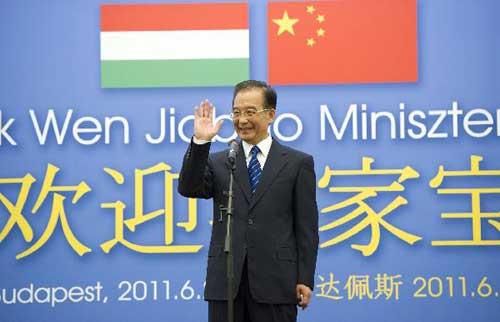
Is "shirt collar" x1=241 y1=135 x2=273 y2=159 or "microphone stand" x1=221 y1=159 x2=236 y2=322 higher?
"shirt collar" x1=241 y1=135 x2=273 y2=159

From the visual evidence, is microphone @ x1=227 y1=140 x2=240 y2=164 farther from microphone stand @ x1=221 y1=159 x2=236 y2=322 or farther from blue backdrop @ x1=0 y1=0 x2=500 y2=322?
blue backdrop @ x1=0 y1=0 x2=500 y2=322

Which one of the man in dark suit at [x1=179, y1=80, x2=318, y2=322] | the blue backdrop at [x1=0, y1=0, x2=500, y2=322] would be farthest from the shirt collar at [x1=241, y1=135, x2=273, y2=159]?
the blue backdrop at [x1=0, y1=0, x2=500, y2=322]

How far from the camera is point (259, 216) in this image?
2.65 meters

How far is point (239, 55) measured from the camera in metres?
4.35

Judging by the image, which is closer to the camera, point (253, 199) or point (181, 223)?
point (253, 199)

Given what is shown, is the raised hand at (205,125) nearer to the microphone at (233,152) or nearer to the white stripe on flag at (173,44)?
the microphone at (233,152)

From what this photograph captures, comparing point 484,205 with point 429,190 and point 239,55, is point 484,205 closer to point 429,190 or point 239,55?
point 429,190

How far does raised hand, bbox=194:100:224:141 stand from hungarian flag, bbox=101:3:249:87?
1.78m

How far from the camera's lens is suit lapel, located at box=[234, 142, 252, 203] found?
8.80ft

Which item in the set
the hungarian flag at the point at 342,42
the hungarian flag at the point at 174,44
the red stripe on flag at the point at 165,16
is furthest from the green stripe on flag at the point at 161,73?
the hungarian flag at the point at 342,42

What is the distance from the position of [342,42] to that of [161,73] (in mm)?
1020

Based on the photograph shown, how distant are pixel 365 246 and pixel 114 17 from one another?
1.88m

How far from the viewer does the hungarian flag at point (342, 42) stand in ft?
14.2

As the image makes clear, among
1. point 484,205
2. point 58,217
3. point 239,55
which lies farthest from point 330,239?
point 58,217
